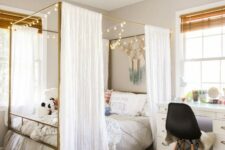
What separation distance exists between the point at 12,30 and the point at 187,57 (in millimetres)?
2751

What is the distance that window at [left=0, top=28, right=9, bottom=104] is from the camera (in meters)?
3.69

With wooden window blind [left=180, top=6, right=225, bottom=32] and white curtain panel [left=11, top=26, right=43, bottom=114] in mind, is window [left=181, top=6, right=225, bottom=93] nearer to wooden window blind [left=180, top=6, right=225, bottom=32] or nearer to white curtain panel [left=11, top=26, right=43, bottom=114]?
wooden window blind [left=180, top=6, right=225, bottom=32]

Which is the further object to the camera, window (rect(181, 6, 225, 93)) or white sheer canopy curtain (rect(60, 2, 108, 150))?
window (rect(181, 6, 225, 93))

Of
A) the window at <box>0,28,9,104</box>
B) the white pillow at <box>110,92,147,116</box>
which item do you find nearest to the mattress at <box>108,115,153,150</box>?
the white pillow at <box>110,92,147,116</box>

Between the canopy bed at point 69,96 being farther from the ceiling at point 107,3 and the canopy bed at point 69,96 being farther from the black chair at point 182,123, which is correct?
the ceiling at point 107,3

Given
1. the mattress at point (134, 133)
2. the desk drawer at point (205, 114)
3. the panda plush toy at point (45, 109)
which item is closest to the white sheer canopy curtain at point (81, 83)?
the mattress at point (134, 133)

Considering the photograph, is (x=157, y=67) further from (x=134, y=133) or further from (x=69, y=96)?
(x=69, y=96)

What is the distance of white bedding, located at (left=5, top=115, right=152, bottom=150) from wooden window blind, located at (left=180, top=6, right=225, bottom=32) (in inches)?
62.7

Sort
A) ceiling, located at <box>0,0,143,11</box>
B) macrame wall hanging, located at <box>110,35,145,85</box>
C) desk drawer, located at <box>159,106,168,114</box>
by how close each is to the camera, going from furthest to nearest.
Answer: macrame wall hanging, located at <box>110,35,145,85</box> → ceiling, located at <box>0,0,143,11</box> → desk drawer, located at <box>159,106,168,114</box>

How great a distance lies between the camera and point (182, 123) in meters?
Answer: 2.57

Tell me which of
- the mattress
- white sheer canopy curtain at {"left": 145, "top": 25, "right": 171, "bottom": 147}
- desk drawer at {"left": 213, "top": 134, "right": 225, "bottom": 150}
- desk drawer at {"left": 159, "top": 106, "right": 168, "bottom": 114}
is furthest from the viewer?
white sheer canopy curtain at {"left": 145, "top": 25, "right": 171, "bottom": 147}

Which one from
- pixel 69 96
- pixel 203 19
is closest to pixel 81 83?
pixel 69 96

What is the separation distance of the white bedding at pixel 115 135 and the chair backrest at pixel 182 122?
0.66 meters

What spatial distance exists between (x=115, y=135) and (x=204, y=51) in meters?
1.89
